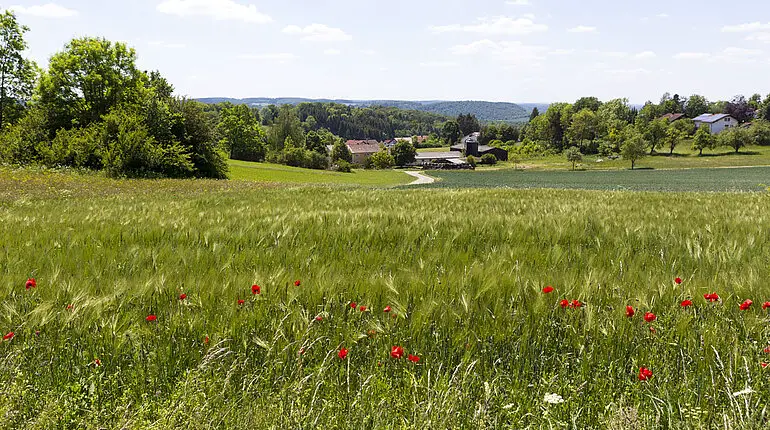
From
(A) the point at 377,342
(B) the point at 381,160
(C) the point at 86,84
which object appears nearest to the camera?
(A) the point at 377,342

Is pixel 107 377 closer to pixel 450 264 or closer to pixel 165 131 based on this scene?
pixel 450 264

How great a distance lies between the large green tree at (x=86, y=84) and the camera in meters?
41.9

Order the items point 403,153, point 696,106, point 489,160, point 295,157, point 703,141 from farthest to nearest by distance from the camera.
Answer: point 696,106 → point 489,160 → point 403,153 → point 703,141 → point 295,157

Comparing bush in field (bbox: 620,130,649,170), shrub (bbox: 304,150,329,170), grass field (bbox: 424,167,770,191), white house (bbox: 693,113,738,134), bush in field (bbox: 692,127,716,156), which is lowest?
grass field (bbox: 424,167,770,191)

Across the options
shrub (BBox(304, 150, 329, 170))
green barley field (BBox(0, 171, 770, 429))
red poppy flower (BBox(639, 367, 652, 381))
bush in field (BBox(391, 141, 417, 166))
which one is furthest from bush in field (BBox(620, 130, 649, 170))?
red poppy flower (BBox(639, 367, 652, 381))

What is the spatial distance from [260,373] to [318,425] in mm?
509

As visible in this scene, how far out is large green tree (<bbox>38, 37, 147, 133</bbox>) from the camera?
1649 inches

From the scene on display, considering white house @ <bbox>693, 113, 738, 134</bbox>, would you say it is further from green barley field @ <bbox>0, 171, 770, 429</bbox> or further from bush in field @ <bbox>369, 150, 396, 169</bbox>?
green barley field @ <bbox>0, 171, 770, 429</bbox>

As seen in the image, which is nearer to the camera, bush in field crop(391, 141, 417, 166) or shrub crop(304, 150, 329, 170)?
shrub crop(304, 150, 329, 170)

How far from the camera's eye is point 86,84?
1724 inches

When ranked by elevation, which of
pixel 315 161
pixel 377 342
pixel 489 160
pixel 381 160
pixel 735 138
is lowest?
pixel 315 161

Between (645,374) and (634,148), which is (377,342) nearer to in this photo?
(645,374)

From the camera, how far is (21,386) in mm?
1848

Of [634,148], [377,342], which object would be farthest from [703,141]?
[377,342]
